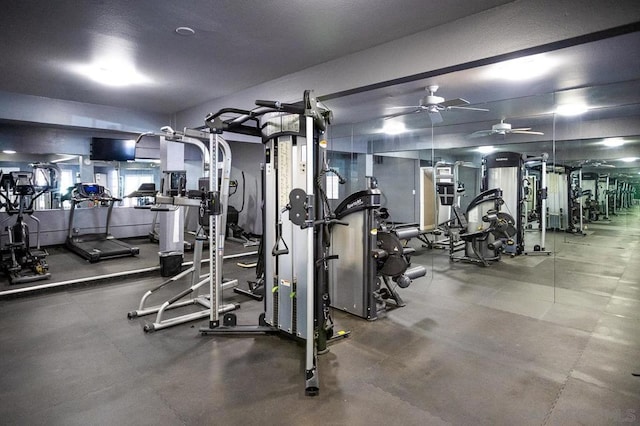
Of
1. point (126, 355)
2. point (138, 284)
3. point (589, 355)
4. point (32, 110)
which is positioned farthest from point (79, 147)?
point (589, 355)

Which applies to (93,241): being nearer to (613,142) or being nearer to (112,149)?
(112,149)

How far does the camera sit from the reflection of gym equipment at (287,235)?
3.05m

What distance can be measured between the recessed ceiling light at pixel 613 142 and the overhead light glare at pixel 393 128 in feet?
13.4

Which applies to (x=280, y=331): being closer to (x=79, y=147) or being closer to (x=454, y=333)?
(x=454, y=333)

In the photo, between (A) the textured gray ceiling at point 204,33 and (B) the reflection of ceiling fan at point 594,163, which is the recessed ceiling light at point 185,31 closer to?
(A) the textured gray ceiling at point 204,33

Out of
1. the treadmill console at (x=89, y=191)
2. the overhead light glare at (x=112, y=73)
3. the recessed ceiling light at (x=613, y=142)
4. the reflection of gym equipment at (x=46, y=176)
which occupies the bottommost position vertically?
the treadmill console at (x=89, y=191)

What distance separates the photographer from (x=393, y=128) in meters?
8.22

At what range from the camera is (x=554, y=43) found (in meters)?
2.70

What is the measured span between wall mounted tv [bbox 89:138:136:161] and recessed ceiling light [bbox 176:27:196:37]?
5979 mm

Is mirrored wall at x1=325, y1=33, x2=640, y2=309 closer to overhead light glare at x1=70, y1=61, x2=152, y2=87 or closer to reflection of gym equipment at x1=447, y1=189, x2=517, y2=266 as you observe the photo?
reflection of gym equipment at x1=447, y1=189, x2=517, y2=266

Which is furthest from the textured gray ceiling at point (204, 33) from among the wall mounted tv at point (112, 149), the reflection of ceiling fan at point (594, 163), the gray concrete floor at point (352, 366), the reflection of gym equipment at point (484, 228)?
the reflection of ceiling fan at point (594, 163)

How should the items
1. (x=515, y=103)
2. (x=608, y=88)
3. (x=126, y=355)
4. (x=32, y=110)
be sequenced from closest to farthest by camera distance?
(x=126, y=355)
(x=608, y=88)
(x=32, y=110)
(x=515, y=103)

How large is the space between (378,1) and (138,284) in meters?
4.92

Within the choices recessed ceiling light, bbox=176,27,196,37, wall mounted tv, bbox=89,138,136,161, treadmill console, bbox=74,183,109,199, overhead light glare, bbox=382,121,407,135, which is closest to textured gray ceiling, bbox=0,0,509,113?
recessed ceiling light, bbox=176,27,196,37
